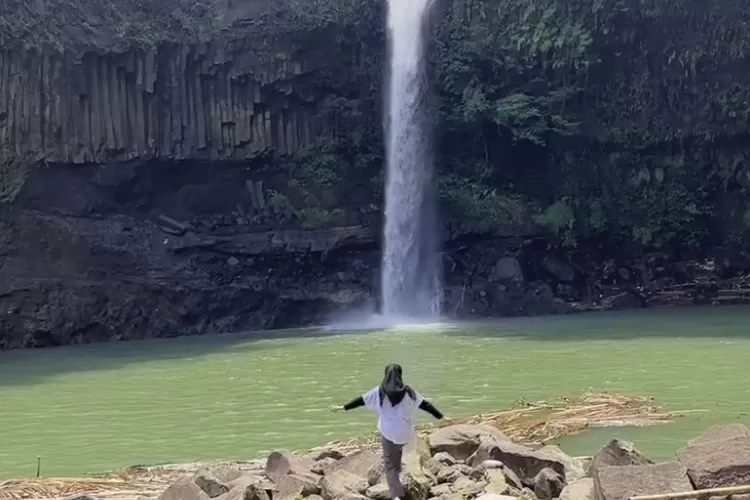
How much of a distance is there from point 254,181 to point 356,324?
237 inches

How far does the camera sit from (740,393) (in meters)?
12.0

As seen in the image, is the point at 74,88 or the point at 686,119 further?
the point at 686,119

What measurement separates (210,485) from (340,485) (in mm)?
971

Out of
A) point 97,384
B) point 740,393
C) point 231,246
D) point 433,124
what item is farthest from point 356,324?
point 740,393

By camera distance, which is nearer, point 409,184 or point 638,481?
point 638,481

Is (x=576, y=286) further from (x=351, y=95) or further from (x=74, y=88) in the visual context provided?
(x=74, y=88)

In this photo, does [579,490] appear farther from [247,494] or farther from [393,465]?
[247,494]

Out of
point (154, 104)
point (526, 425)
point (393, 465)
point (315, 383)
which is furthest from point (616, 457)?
point (154, 104)

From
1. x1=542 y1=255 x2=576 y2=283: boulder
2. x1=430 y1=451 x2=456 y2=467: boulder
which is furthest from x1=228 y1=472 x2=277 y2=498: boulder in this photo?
x1=542 y1=255 x2=576 y2=283: boulder

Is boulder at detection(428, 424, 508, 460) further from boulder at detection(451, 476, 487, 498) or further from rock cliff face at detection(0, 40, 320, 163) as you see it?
rock cliff face at detection(0, 40, 320, 163)

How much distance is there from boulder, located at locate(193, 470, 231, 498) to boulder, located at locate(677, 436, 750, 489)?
3.07 m

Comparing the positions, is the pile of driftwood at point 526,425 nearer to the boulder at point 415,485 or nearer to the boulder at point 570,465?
the boulder at point 570,465

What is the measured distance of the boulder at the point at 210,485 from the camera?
699cm

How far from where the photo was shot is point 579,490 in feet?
20.8
